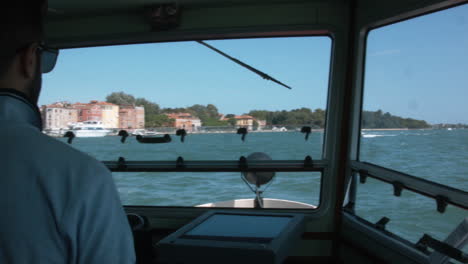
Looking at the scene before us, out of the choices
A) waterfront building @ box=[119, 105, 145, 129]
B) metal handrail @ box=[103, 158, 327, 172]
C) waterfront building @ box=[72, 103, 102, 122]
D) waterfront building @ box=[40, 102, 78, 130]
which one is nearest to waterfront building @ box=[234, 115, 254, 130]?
metal handrail @ box=[103, 158, 327, 172]

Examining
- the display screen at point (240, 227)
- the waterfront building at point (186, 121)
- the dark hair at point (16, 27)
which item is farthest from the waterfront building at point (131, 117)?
the dark hair at point (16, 27)

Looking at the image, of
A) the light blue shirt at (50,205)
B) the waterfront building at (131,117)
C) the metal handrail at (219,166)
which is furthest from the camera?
the waterfront building at (131,117)

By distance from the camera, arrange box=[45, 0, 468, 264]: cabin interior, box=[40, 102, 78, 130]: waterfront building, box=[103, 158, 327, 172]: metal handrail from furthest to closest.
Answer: box=[40, 102, 78, 130]: waterfront building, box=[103, 158, 327, 172]: metal handrail, box=[45, 0, 468, 264]: cabin interior

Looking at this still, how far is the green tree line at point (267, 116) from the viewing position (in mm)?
2965

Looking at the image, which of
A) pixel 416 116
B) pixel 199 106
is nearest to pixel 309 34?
pixel 416 116

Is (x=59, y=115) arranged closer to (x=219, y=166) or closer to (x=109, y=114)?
(x=109, y=114)

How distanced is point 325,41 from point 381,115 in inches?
28.3

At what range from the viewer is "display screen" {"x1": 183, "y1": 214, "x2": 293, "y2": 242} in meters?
2.03

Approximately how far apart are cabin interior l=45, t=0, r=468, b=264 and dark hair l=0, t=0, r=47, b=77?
7.30ft

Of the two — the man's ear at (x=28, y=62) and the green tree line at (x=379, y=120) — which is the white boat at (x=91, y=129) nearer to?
the green tree line at (x=379, y=120)

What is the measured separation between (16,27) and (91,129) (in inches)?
117

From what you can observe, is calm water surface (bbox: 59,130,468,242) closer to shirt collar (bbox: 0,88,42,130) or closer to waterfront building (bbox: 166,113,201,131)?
waterfront building (bbox: 166,113,201,131)

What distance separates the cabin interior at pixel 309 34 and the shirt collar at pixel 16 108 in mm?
2226

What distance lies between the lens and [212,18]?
2967 mm
